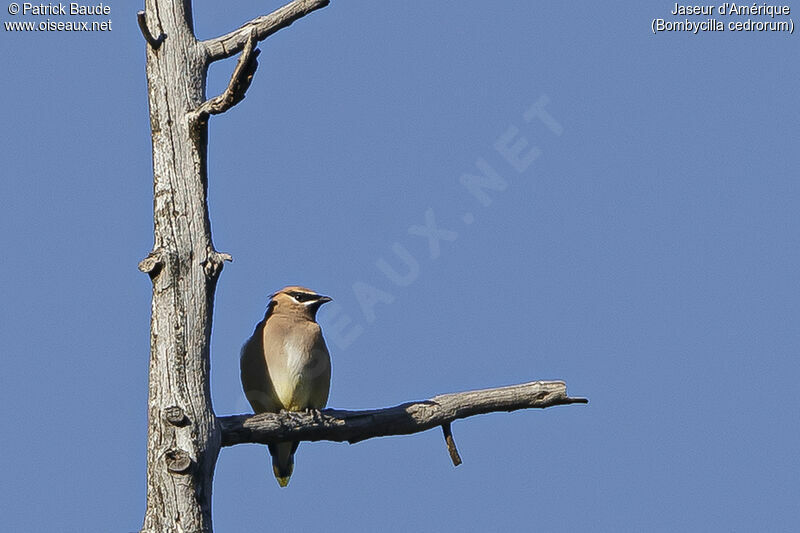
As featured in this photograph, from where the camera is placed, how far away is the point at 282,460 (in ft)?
30.8

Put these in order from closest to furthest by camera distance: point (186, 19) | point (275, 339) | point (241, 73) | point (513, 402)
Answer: point (241, 73)
point (186, 19)
point (513, 402)
point (275, 339)

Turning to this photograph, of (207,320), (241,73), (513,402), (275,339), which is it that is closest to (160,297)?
(207,320)

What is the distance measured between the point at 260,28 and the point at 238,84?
668mm

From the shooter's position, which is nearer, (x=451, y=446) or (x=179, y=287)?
(x=179, y=287)

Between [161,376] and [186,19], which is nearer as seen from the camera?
[161,376]

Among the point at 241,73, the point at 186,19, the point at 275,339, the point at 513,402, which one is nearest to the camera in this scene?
the point at 241,73

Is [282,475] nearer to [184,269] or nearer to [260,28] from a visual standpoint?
[184,269]

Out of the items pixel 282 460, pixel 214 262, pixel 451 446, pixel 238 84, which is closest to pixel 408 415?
pixel 451 446

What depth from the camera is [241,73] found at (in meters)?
7.22

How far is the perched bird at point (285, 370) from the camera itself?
9.15m

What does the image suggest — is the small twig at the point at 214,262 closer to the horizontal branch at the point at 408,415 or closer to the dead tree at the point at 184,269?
the dead tree at the point at 184,269

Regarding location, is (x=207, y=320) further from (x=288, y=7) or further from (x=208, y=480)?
(x=288, y=7)

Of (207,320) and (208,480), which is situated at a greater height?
(207,320)

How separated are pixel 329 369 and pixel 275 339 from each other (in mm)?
490
